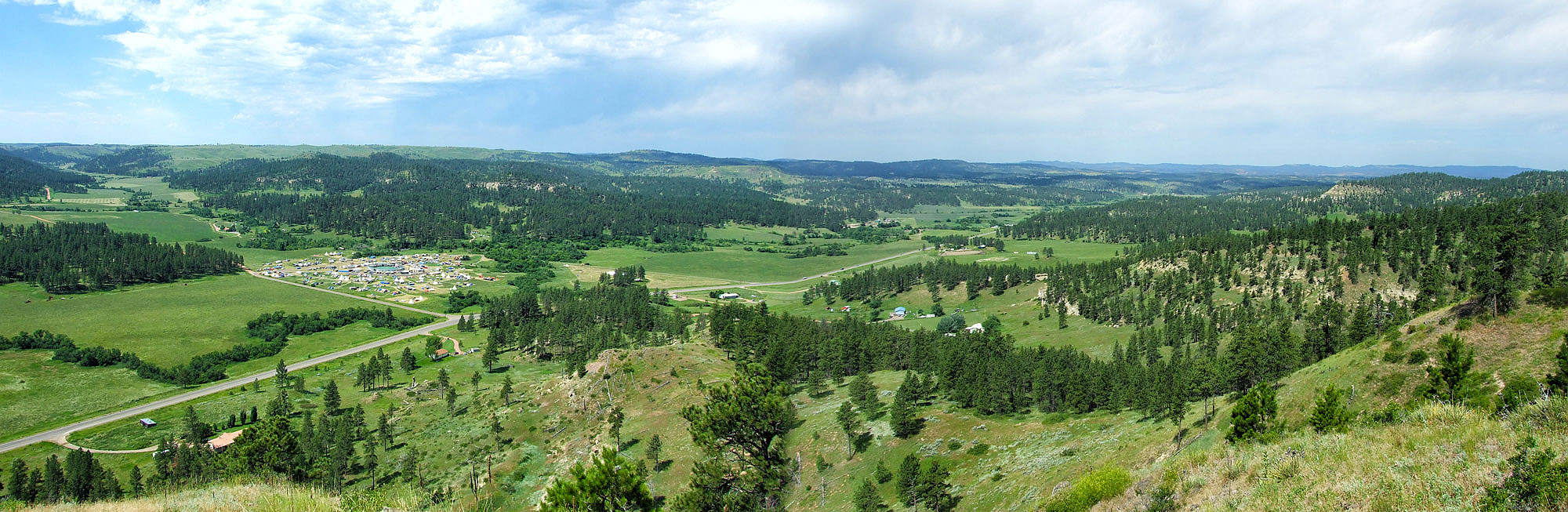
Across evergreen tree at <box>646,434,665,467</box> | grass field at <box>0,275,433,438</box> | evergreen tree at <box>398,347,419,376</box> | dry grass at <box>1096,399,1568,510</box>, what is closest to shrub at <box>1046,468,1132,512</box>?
dry grass at <box>1096,399,1568,510</box>

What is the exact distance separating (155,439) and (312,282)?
122817mm

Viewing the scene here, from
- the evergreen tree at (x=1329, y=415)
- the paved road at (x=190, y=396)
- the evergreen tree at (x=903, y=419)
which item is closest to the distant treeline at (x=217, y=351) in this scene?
the paved road at (x=190, y=396)

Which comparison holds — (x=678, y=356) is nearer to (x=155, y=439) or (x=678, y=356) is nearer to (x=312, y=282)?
(x=155, y=439)

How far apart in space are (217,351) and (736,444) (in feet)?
428

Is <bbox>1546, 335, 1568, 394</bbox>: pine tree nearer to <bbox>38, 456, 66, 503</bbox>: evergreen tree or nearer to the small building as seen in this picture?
the small building

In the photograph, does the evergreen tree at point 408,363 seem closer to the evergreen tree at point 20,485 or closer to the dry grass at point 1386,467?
the evergreen tree at point 20,485

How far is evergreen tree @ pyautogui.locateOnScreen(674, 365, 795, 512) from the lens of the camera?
4662cm

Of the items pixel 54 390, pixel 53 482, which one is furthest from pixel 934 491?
pixel 54 390

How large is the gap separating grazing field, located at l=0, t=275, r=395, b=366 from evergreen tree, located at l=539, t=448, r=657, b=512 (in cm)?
13940

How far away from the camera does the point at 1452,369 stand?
127 ft

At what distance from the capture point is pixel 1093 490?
29875 mm

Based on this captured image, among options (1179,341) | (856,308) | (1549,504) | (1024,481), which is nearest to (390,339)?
(856,308)

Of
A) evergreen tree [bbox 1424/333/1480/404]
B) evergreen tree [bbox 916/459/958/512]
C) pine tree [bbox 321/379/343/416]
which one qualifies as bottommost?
pine tree [bbox 321/379/343/416]

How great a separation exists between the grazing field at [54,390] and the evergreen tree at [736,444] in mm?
101275
